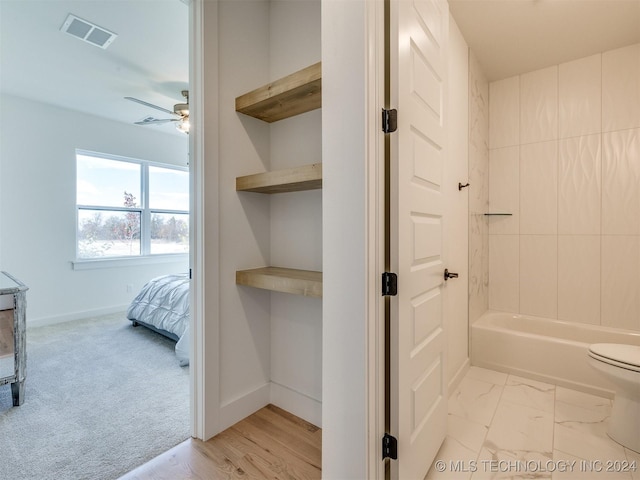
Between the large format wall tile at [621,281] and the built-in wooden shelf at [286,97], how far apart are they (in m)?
2.59

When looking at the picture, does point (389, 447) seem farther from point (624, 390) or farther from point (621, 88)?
point (621, 88)

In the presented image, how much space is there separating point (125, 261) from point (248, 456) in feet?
13.1

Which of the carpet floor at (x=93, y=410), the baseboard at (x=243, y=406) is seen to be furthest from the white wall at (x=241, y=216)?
the carpet floor at (x=93, y=410)

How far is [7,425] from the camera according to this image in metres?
1.93

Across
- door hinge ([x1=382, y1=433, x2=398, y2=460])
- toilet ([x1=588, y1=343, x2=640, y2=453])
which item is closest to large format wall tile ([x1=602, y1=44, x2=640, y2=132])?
toilet ([x1=588, y1=343, x2=640, y2=453])

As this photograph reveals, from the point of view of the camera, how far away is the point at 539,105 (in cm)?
283

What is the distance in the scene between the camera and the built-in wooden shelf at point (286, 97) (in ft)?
5.20

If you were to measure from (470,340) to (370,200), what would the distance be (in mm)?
2085

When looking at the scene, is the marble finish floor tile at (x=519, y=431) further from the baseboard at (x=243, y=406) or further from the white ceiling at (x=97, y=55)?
the white ceiling at (x=97, y=55)

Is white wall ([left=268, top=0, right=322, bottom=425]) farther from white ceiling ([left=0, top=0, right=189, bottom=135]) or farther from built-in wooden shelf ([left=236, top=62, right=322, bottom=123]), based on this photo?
white ceiling ([left=0, top=0, right=189, bottom=135])

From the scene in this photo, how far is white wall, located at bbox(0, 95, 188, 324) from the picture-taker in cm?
372

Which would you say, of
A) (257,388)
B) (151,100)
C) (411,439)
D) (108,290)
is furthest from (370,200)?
(108,290)

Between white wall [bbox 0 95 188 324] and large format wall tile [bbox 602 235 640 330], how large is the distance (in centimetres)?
559

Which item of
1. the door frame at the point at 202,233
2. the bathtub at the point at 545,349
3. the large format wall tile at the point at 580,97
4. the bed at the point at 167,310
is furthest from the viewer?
the bed at the point at 167,310
